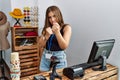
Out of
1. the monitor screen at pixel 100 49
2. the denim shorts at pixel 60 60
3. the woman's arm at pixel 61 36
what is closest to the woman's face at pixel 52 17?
the woman's arm at pixel 61 36

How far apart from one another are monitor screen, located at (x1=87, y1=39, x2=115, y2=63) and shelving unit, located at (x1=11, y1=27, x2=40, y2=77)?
60.6 inches

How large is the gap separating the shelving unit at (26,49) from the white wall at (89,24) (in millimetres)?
727

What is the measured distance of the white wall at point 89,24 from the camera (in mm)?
2006

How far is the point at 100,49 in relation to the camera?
1.81m

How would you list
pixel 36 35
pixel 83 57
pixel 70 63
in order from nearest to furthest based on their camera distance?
1. pixel 83 57
2. pixel 70 63
3. pixel 36 35

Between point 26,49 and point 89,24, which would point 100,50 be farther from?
point 26,49

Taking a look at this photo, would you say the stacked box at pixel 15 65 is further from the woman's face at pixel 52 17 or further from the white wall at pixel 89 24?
the white wall at pixel 89 24

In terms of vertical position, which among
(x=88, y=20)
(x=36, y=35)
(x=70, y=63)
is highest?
(x=88, y=20)

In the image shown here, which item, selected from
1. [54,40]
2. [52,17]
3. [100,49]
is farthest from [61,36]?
[100,49]

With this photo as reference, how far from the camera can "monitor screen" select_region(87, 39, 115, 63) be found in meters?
1.75

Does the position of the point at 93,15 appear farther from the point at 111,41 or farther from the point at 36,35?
the point at 36,35

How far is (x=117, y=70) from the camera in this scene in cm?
202

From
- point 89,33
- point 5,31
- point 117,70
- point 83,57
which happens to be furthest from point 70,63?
point 5,31

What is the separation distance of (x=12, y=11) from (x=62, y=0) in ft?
3.37
